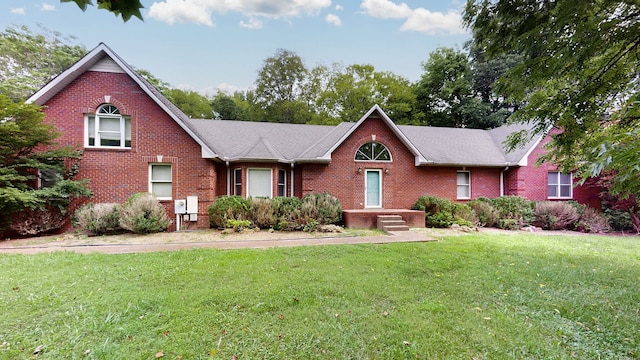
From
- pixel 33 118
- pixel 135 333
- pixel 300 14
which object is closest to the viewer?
pixel 135 333

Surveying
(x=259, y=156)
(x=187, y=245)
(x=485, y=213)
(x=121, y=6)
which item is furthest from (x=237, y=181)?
(x=485, y=213)

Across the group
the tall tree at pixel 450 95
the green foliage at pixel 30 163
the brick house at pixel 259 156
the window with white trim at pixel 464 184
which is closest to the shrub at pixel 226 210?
the brick house at pixel 259 156

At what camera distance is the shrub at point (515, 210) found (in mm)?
12312

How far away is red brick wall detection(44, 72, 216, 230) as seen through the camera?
10008 millimetres

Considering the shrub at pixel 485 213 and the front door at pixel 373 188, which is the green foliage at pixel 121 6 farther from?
the shrub at pixel 485 213

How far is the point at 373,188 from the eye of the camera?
1327 cm

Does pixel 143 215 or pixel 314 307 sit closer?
pixel 314 307

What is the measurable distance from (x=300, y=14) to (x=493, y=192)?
16.0m

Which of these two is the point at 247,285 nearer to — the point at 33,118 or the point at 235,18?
the point at 33,118

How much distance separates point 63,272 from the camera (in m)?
4.97

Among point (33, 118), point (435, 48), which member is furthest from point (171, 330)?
point (435, 48)

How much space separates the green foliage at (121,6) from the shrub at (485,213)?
46.0 feet

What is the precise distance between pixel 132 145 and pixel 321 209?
810cm

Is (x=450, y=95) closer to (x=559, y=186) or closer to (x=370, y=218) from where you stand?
(x=559, y=186)
